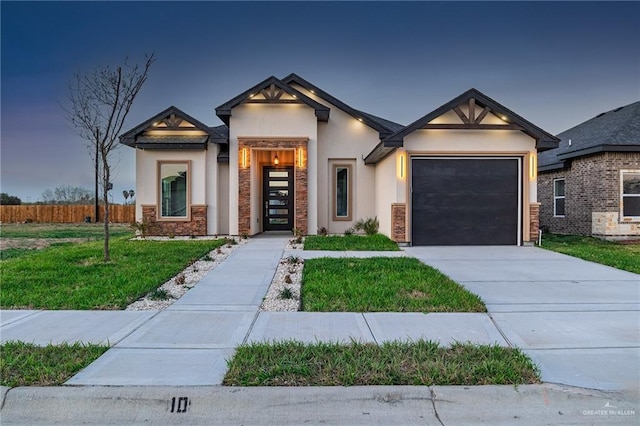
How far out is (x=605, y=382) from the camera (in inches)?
131

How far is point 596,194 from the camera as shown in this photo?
14.4 metres

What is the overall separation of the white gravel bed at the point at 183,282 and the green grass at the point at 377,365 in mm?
2455

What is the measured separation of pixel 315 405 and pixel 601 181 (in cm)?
1540

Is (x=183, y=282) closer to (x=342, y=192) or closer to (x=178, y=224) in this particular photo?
(x=178, y=224)

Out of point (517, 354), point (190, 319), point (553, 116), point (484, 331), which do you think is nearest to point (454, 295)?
point (484, 331)

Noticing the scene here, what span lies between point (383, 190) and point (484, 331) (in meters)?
9.11

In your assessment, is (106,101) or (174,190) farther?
(174,190)

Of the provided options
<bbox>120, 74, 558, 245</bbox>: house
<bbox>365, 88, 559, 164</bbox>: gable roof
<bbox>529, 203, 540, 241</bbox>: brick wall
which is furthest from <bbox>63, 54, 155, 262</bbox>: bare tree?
<bbox>529, 203, 540, 241</bbox>: brick wall

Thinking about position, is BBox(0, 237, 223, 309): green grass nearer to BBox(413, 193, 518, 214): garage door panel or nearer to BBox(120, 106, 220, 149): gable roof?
BBox(120, 106, 220, 149): gable roof

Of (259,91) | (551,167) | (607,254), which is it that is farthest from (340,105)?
(607,254)

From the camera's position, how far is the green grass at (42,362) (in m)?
3.21

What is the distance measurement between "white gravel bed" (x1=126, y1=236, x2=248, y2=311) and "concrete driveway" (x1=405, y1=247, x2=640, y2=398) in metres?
4.70

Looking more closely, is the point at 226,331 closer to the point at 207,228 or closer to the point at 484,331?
the point at 484,331

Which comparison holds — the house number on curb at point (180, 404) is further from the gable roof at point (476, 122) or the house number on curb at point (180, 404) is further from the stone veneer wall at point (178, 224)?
the stone veneer wall at point (178, 224)
